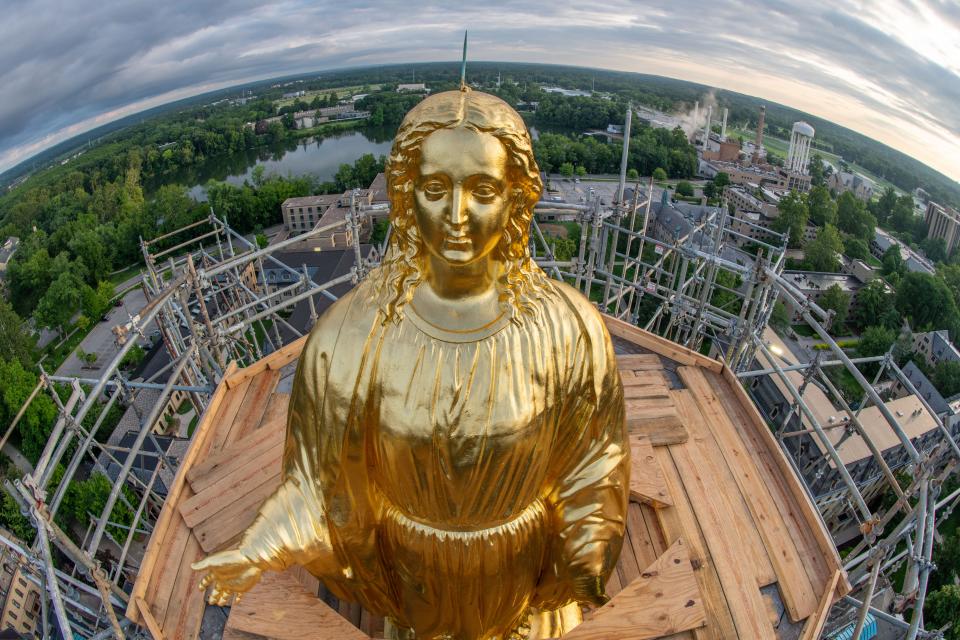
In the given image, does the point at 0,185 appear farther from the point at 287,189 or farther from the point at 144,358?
the point at 144,358

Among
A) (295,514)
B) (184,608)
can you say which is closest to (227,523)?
(184,608)

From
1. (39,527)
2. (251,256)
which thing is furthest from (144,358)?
(39,527)

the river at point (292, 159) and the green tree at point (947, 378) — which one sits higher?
the river at point (292, 159)

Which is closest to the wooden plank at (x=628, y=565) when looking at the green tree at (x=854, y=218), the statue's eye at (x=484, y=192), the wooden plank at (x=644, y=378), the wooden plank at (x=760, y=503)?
the wooden plank at (x=760, y=503)

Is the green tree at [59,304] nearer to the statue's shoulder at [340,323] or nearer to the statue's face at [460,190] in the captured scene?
the statue's shoulder at [340,323]

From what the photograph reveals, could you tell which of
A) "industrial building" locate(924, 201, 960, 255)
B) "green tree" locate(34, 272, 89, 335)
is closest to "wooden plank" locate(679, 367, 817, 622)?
"green tree" locate(34, 272, 89, 335)
